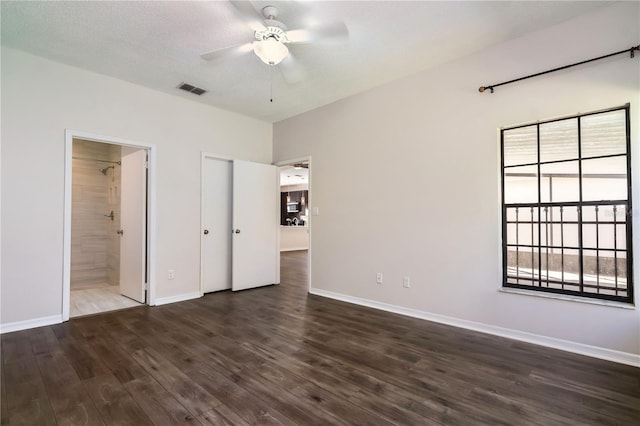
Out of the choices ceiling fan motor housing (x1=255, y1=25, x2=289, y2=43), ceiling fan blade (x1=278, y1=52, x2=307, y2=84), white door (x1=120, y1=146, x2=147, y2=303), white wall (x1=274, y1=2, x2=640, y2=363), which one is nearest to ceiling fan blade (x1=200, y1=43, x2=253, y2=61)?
ceiling fan motor housing (x1=255, y1=25, x2=289, y2=43)

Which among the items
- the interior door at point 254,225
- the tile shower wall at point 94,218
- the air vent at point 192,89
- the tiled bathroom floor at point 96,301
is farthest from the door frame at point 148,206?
the tile shower wall at point 94,218

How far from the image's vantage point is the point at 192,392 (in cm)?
203

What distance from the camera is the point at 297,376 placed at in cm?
222

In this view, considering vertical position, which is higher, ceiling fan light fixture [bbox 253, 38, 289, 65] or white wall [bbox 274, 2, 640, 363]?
ceiling fan light fixture [bbox 253, 38, 289, 65]

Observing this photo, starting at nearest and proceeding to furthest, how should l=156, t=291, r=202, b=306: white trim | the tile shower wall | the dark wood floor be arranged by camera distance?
1. the dark wood floor
2. l=156, t=291, r=202, b=306: white trim
3. the tile shower wall

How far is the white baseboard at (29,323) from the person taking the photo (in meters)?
3.07

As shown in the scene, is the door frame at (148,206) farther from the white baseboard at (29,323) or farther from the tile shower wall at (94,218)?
the tile shower wall at (94,218)

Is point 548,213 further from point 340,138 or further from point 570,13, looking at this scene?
point 340,138

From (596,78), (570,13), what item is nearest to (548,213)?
(596,78)

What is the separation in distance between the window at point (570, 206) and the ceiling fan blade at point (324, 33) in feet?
6.27

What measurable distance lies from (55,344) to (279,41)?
331 cm

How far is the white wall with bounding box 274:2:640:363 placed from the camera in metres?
2.57

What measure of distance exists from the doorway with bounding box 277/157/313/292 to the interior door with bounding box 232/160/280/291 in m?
1.12

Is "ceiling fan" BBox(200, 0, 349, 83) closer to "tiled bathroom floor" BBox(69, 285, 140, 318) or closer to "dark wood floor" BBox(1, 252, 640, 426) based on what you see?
"dark wood floor" BBox(1, 252, 640, 426)
